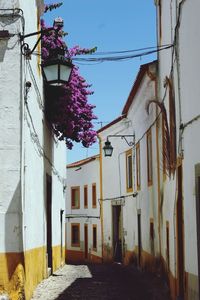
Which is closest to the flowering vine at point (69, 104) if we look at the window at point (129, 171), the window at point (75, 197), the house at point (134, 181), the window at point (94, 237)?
the house at point (134, 181)

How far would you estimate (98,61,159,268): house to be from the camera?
15.4m

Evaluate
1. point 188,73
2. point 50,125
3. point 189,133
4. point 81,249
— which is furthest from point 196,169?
point 81,249

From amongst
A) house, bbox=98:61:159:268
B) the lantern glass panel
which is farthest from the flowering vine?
the lantern glass panel

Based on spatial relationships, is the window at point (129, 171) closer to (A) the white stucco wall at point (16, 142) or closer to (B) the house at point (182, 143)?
(B) the house at point (182, 143)

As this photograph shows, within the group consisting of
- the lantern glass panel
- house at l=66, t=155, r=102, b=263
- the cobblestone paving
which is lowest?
the cobblestone paving

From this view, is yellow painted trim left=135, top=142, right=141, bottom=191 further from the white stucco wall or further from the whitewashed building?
the white stucco wall

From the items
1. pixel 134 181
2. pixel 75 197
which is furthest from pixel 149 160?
pixel 75 197

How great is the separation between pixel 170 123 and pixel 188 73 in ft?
8.75

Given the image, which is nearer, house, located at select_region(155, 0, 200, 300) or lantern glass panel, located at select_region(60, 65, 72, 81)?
house, located at select_region(155, 0, 200, 300)

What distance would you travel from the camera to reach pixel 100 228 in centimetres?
2903

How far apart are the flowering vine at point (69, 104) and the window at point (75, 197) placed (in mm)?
19263

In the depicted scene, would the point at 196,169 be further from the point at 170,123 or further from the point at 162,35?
the point at 162,35

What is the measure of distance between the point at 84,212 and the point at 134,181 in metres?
14.1

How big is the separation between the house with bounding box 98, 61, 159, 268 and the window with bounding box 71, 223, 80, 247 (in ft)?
25.5
